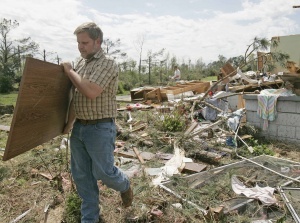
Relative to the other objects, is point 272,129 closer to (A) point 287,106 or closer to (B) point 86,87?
(A) point 287,106

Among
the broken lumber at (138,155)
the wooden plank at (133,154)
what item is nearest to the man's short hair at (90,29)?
the broken lumber at (138,155)

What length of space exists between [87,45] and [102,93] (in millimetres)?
471

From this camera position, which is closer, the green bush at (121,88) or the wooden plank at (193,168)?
the wooden plank at (193,168)

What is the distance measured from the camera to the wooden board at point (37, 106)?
229 cm

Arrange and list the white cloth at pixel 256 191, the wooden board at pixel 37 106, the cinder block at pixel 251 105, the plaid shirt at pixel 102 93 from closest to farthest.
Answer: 1. the wooden board at pixel 37 106
2. the plaid shirt at pixel 102 93
3. the white cloth at pixel 256 191
4. the cinder block at pixel 251 105

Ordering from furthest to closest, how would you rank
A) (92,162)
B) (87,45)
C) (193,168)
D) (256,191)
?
(193,168), (256,191), (92,162), (87,45)

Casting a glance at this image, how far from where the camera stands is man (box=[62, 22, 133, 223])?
262cm

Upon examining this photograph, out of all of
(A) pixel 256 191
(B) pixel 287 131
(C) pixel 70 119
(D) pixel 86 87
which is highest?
(D) pixel 86 87

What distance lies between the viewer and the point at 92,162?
286 cm

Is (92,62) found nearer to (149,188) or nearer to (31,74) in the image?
(31,74)

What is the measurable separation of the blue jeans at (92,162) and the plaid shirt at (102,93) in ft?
0.39

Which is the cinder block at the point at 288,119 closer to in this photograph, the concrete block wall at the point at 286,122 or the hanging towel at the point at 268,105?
the concrete block wall at the point at 286,122

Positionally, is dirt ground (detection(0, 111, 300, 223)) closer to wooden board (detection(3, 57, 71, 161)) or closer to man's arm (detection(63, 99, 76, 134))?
man's arm (detection(63, 99, 76, 134))

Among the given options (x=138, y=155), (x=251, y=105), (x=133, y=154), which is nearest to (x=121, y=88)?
(x=251, y=105)
